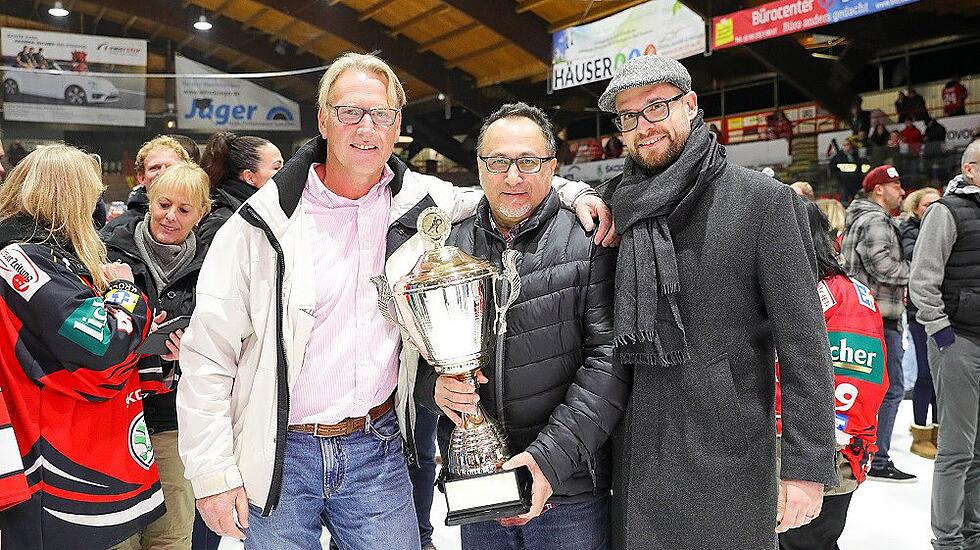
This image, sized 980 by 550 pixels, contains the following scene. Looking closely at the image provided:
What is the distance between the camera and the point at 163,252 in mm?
2629

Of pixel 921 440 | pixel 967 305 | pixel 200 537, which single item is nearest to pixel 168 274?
pixel 200 537

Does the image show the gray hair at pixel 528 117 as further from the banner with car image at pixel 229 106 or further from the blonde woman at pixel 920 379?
the banner with car image at pixel 229 106

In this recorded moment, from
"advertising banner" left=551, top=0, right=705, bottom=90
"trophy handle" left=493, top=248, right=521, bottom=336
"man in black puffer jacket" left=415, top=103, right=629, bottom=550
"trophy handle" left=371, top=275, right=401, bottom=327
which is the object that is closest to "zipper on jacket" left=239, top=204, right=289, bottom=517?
"trophy handle" left=371, top=275, right=401, bottom=327

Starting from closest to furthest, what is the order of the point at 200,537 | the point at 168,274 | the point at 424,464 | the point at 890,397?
the point at 168,274, the point at 200,537, the point at 424,464, the point at 890,397

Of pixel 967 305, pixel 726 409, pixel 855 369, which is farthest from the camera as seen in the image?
pixel 967 305

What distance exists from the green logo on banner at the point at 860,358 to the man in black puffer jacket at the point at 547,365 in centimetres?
92

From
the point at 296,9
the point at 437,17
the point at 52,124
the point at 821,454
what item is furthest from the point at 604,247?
the point at 437,17

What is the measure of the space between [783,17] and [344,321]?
6.11 m

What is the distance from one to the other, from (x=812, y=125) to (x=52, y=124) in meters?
9.80

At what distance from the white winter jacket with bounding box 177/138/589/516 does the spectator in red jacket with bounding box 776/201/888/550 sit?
55.1 inches

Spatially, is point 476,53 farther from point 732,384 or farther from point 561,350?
point 732,384

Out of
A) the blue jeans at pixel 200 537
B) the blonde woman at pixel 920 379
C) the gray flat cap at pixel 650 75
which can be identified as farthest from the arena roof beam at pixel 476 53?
the gray flat cap at pixel 650 75

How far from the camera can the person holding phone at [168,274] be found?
248 centimetres

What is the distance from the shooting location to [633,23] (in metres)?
8.02
